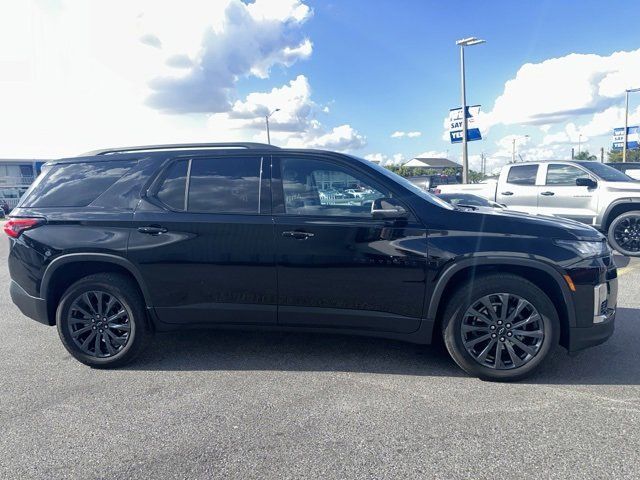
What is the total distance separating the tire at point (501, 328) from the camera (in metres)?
3.24

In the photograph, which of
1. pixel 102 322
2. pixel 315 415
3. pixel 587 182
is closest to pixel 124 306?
pixel 102 322

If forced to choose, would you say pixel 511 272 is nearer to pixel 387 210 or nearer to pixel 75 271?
pixel 387 210

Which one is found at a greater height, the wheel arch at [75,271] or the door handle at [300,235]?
the door handle at [300,235]

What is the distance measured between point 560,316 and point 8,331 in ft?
18.0

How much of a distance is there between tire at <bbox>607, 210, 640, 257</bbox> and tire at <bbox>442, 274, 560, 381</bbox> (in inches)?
241

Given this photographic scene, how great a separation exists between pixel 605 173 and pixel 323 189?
24.8ft

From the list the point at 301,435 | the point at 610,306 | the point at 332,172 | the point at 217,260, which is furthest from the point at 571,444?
the point at 217,260

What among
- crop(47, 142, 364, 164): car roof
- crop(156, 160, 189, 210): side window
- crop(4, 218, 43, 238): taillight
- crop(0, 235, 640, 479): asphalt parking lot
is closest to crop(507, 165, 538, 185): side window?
crop(0, 235, 640, 479): asphalt parking lot

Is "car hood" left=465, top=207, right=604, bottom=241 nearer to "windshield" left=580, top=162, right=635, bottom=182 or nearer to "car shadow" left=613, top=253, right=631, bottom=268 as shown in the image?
"car shadow" left=613, top=253, right=631, bottom=268

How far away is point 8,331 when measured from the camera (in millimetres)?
4824

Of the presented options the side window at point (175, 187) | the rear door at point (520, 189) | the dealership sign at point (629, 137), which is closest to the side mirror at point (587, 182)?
the rear door at point (520, 189)

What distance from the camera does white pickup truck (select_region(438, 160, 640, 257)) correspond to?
26.3 ft

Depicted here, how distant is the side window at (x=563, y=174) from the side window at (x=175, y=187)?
8.00 metres

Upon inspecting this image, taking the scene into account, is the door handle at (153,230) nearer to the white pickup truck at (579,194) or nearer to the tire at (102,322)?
the tire at (102,322)
